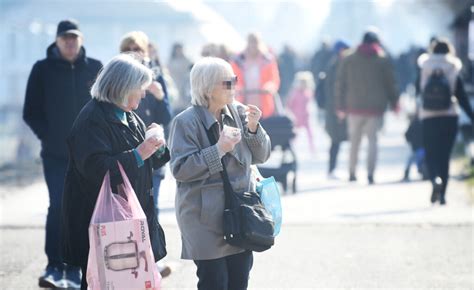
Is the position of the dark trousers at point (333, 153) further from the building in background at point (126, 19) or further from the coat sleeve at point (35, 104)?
the coat sleeve at point (35, 104)

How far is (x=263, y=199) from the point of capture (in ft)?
20.4

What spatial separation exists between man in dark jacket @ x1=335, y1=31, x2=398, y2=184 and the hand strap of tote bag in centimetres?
882

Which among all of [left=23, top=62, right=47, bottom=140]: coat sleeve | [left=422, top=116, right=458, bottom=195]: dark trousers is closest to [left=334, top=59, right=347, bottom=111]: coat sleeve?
[left=422, top=116, right=458, bottom=195]: dark trousers

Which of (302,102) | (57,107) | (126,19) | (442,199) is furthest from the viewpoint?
(126,19)

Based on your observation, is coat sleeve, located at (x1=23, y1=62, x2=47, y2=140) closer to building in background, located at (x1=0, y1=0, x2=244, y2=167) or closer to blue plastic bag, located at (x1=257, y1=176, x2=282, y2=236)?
blue plastic bag, located at (x1=257, y1=176, x2=282, y2=236)

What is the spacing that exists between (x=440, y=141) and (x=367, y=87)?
235 centimetres

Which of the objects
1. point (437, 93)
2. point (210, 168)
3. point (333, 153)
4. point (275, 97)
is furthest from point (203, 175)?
point (333, 153)

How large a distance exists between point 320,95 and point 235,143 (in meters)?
10.5

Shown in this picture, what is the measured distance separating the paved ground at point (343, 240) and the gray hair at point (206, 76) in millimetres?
2462

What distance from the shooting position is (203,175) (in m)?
6.05

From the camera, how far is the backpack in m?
12.2

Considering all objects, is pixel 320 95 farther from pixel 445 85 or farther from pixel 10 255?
pixel 10 255

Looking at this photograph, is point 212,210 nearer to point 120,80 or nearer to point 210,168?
point 210,168

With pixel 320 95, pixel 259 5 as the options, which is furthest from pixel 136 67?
pixel 259 5
